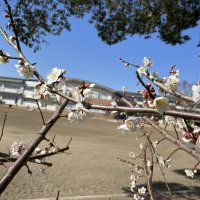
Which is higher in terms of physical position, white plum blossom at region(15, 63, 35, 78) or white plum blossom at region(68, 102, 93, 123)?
white plum blossom at region(15, 63, 35, 78)

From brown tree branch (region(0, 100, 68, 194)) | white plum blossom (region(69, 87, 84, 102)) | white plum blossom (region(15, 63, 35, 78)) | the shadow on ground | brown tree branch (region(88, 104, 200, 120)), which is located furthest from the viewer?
the shadow on ground

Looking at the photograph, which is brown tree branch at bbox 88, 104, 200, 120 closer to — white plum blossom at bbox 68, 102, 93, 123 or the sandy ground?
white plum blossom at bbox 68, 102, 93, 123

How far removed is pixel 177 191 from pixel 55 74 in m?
6.17

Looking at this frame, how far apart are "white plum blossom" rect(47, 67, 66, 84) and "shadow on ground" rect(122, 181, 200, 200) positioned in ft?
16.9

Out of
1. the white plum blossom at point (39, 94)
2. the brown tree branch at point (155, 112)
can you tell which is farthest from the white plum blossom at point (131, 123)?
the white plum blossom at point (39, 94)

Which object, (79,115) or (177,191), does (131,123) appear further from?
(177,191)

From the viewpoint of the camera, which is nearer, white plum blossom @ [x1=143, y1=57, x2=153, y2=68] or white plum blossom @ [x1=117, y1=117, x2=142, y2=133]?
white plum blossom @ [x1=117, y1=117, x2=142, y2=133]

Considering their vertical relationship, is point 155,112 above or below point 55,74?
below

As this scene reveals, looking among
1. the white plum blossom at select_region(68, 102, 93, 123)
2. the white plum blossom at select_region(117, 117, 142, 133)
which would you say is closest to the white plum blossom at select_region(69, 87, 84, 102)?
the white plum blossom at select_region(68, 102, 93, 123)

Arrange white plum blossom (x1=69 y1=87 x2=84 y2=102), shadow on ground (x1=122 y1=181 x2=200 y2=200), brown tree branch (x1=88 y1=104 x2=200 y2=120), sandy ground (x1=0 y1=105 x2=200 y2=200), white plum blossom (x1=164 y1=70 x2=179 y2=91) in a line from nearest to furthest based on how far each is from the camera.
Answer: brown tree branch (x1=88 y1=104 x2=200 y2=120) < white plum blossom (x1=69 y1=87 x2=84 y2=102) < white plum blossom (x1=164 y1=70 x2=179 y2=91) < sandy ground (x1=0 y1=105 x2=200 y2=200) < shadow on ground (x1=122 y1=181 x2=200 y2=200)

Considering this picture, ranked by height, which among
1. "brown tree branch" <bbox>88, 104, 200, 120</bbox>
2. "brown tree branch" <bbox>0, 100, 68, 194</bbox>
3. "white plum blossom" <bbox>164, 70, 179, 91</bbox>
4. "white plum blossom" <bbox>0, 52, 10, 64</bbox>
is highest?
"white plum blossom" <bbox>164, 70, 179, 91</bbox>

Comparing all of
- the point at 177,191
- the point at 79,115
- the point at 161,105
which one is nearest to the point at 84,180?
the point at 177,191

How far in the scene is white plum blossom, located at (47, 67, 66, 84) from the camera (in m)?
1.30

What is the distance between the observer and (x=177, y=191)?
6.96 metres
